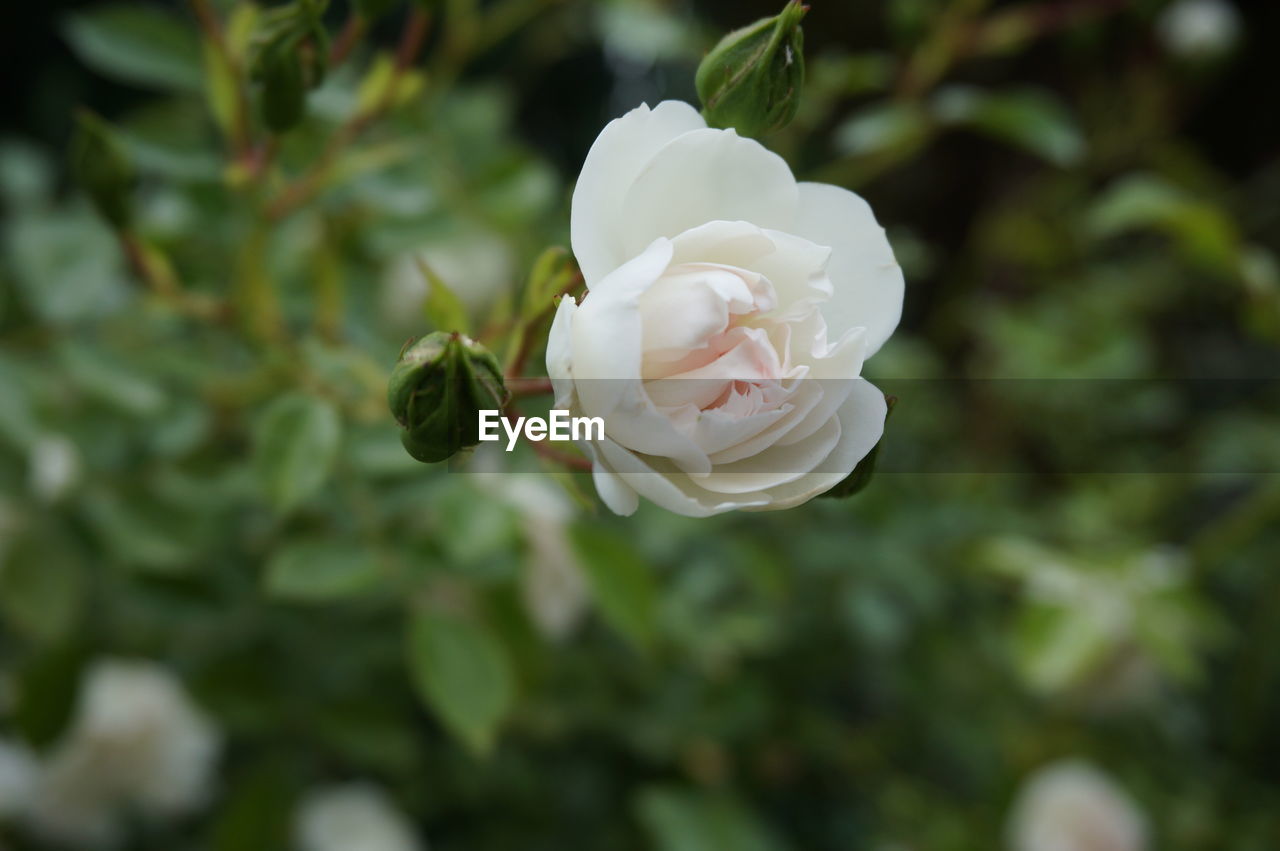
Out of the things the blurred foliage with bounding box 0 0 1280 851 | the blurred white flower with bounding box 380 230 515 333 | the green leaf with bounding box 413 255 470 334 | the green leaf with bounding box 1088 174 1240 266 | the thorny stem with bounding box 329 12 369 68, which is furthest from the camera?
the blurred white flower with bounding box 380 230 515 333

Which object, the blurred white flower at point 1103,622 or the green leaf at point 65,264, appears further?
the blurred white flower at point 1103,622

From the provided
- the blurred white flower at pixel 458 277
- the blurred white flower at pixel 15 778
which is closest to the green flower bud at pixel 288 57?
the blurred white flower at pixel 458 277

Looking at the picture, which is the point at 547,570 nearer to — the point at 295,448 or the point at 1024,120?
the point at 295,448

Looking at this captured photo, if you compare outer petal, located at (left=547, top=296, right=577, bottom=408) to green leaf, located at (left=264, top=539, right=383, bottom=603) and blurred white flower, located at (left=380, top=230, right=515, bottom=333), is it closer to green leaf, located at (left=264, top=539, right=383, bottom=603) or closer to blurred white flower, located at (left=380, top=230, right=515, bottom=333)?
green leaf, located at (left=264, top=539, right=383, bottom=603)

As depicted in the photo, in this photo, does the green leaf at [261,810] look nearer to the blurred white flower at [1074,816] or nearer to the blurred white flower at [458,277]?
the blurred white flower at [458,277]

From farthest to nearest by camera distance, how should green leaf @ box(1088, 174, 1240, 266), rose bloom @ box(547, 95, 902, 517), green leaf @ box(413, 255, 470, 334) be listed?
green leaf @ box(1088, 174, 1240, 266)
green leaf @ box(413, 255, 470, 334)
rose bloom @ box(547, 95, 902, 517)

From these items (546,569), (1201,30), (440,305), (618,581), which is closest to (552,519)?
(546,569)

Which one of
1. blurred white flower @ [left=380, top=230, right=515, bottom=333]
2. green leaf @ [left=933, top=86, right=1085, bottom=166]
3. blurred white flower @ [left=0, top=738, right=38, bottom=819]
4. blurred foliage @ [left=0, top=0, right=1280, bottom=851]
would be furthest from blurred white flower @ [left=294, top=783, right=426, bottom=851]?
green leaf @ [left=933, top=86, right=1085, bottom=166]
